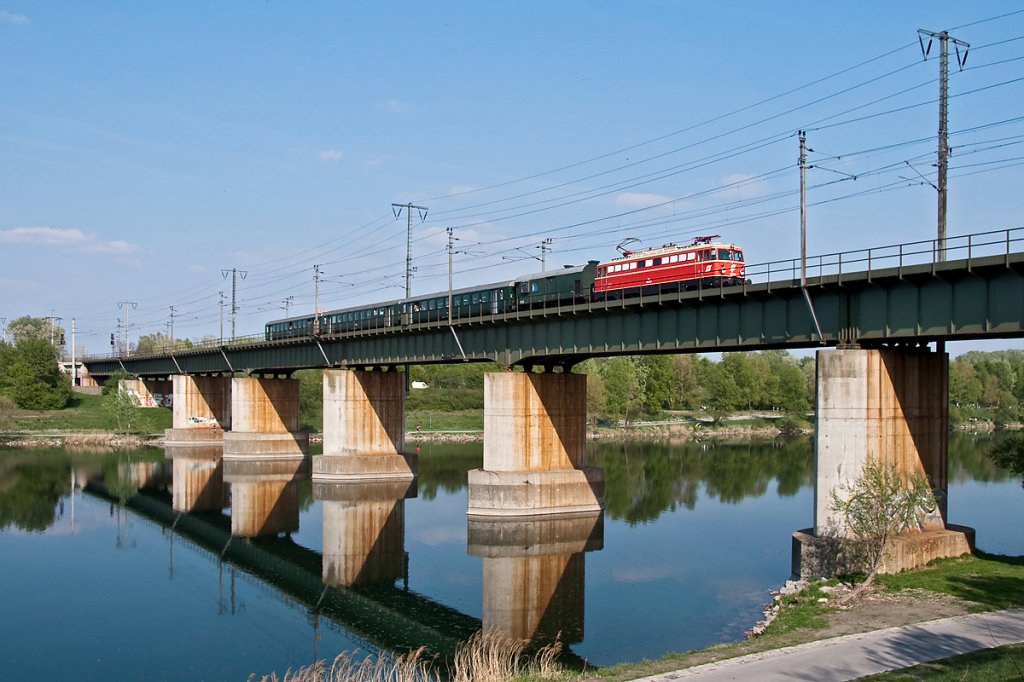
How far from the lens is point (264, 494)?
6538 centimetres

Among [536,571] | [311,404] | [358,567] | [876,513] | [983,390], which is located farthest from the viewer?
[983,390]

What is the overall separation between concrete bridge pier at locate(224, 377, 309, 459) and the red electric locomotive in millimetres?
46235

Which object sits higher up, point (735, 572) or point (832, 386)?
point (832, 386)

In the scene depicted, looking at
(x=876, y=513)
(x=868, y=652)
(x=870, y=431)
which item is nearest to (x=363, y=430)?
(x=870, y=431)

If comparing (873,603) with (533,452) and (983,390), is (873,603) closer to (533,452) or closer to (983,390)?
(533,452)

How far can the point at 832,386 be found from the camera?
31500 millimetres

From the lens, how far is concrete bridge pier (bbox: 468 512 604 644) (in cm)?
3027

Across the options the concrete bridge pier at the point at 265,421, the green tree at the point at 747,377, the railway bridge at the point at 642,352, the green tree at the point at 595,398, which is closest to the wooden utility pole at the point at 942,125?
the railway bridge at the point at 642,352

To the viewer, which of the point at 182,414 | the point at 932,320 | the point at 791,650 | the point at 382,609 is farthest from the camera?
the point at 182,414

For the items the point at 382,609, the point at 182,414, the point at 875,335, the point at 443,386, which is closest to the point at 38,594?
the point at 382,609

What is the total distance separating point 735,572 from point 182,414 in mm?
84239

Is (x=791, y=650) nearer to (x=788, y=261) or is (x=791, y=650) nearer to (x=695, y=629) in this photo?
(x=695, y=629)

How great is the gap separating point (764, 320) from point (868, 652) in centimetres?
1874

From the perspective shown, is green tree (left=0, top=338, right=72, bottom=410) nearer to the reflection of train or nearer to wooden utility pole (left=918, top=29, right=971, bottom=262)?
the reflection of train
